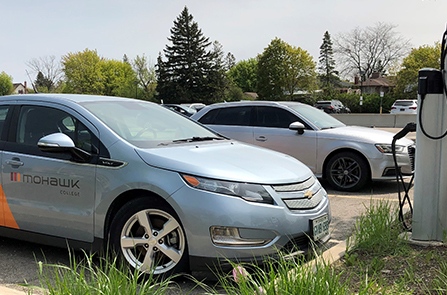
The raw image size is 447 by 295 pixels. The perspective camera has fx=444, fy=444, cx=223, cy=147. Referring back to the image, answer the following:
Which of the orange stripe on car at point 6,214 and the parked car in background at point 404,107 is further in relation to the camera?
the parked car in background at point 404,107

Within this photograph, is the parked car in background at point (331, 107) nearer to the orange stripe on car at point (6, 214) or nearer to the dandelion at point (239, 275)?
the orange stripe on car at point (6, 214)

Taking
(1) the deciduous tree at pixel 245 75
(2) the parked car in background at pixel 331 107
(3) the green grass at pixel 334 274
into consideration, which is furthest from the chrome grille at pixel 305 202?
(1) the deciduous tree at pixel 245 75

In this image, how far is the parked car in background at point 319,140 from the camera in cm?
759

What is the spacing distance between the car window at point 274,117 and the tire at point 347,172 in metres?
1.15

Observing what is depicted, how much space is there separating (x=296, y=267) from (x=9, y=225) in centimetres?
296

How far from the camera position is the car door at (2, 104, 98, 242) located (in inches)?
149

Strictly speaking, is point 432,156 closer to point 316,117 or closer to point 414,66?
point 316,117

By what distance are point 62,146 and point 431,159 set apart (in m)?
3.25

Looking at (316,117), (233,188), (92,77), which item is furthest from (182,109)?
(92,77)

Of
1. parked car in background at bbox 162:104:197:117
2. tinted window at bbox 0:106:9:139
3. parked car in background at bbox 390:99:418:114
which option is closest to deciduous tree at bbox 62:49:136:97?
parked car in background at bbox 390:99:418:114

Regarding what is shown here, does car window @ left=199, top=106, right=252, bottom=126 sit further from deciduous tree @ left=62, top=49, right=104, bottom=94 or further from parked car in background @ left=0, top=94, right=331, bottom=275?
deciduous tree @ left=62, top=49, right=104, bottom=94

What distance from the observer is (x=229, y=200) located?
3.28 metres

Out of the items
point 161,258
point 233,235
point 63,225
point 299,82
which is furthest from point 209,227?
point 299,82

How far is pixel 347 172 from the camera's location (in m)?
7.78
